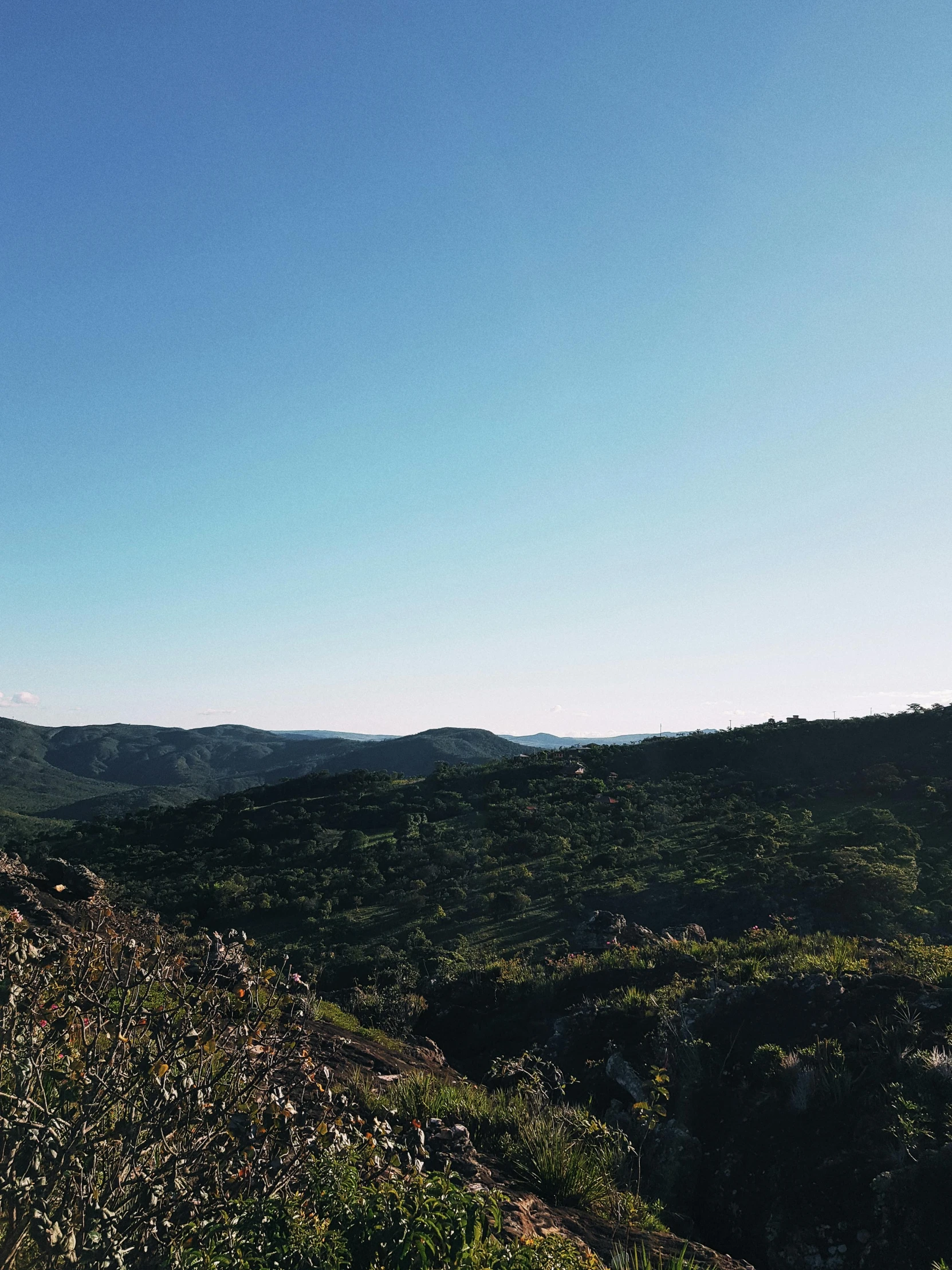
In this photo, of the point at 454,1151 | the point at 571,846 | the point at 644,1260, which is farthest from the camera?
the point at 571,846

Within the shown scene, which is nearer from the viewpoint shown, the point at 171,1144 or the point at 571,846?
the point at 171,1144

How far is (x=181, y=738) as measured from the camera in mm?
189625

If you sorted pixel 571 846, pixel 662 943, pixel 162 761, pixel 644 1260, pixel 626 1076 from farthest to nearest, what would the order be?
pixel 162 761 → pixel 571 846 → pixel 662 943 → pixel 626 1076 → pixel 644 1260

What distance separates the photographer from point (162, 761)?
166625 mm

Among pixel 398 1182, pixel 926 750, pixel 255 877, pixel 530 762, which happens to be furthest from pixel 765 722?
pixel 398 1182

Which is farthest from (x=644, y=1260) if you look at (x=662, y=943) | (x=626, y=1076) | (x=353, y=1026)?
(x=662, y=943)

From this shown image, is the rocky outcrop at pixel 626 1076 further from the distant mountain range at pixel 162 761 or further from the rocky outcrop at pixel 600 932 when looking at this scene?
the distant mountain range at pixel 162 761

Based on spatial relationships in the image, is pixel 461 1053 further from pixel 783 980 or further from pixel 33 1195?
pixel 33 1195

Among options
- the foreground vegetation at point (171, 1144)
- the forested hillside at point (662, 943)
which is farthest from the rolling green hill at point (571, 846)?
the foreground vegetation at point (171, 1144)

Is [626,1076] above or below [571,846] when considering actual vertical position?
above

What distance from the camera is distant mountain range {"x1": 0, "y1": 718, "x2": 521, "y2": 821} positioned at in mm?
104438

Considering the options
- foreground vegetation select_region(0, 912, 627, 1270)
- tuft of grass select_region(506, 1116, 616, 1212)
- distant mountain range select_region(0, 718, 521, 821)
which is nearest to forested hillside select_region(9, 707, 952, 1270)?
tuft of grass select_region(506, 1116, 616, 1212)

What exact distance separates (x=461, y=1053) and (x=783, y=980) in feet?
17.9

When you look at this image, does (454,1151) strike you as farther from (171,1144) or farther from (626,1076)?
(626,1076)
